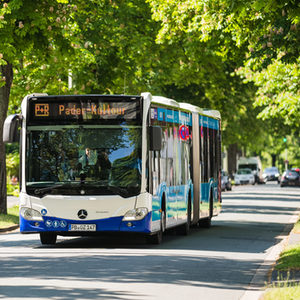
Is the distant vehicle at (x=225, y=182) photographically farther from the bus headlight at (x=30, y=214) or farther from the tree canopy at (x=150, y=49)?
the bus headlight at (x=30, y=214)

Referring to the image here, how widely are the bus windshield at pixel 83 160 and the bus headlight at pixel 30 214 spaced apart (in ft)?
1.06

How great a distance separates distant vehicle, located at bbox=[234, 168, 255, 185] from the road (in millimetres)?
60840

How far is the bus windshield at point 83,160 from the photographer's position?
56.0ft

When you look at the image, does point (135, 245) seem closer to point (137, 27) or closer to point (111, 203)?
point (111, 203)

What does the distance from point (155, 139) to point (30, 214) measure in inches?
106

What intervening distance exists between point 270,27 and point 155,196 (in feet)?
16.6

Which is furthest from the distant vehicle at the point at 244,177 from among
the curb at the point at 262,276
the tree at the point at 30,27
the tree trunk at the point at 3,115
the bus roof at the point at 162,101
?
the curb at the point at 262,276

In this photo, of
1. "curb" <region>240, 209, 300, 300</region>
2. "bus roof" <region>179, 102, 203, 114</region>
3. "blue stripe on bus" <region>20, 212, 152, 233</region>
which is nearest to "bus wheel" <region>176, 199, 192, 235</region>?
"bus roof" <region>179, 102, 203, 114</region>

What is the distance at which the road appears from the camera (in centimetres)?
1087

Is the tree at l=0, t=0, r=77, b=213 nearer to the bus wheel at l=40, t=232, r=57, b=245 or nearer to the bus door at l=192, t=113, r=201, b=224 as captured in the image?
the bus door at l=192, t=113, r=201, b=224

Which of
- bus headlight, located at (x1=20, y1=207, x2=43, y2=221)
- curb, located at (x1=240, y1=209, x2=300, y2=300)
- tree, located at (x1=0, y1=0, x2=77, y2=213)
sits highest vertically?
tree, located at (x1=0, y1=0, x2=77, y2=213)

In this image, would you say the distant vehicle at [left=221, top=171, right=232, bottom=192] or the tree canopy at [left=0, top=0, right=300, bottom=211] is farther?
the distant vehicle at [left=221, top=171, right=232, bottom=192]

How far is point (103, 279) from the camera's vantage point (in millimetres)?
12016

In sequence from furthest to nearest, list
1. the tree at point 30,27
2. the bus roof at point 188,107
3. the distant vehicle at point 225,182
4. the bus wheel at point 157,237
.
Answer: the distant vehicle at point 225,182 → the bus roof at point 188,107 → the tree at point 30,27 → the bus wheel at point 157,237
